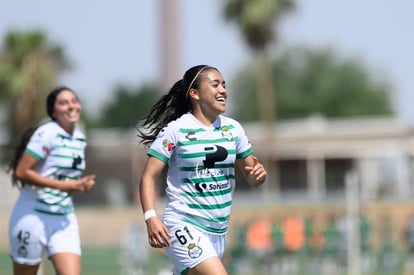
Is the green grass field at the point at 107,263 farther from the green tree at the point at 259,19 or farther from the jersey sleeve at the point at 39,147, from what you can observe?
the green tree at the point at 259,19

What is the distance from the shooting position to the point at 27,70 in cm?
3500

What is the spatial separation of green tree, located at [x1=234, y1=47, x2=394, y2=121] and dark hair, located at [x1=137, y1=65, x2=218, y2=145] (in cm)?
7722

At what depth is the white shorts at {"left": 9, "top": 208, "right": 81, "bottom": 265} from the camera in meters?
9.13

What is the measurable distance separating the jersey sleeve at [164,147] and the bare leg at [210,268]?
2.33 feet

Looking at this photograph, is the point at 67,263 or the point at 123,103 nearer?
the point at 67,263

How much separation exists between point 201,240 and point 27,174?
220cm

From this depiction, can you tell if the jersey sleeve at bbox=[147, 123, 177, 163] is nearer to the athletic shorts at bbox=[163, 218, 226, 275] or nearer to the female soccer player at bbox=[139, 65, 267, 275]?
the female soccer player at bbox=[139, 65, 267, 275]

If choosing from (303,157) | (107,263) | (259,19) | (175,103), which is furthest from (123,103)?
(175,103)

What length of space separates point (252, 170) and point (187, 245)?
2.23 feet

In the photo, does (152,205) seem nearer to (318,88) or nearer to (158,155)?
(158,155)

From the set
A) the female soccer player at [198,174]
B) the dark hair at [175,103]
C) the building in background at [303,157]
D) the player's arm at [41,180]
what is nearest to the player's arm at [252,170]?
the female soccer player at [198,174]

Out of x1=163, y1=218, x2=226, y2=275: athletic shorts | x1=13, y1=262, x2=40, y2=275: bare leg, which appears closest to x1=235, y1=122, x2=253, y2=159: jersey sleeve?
x1=163, y1=218, x2=226, y2=275: athletic shorts

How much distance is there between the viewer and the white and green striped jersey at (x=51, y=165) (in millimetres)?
9219

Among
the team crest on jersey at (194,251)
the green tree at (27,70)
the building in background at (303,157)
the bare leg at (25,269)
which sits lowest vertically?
the building in background at (303,157)
